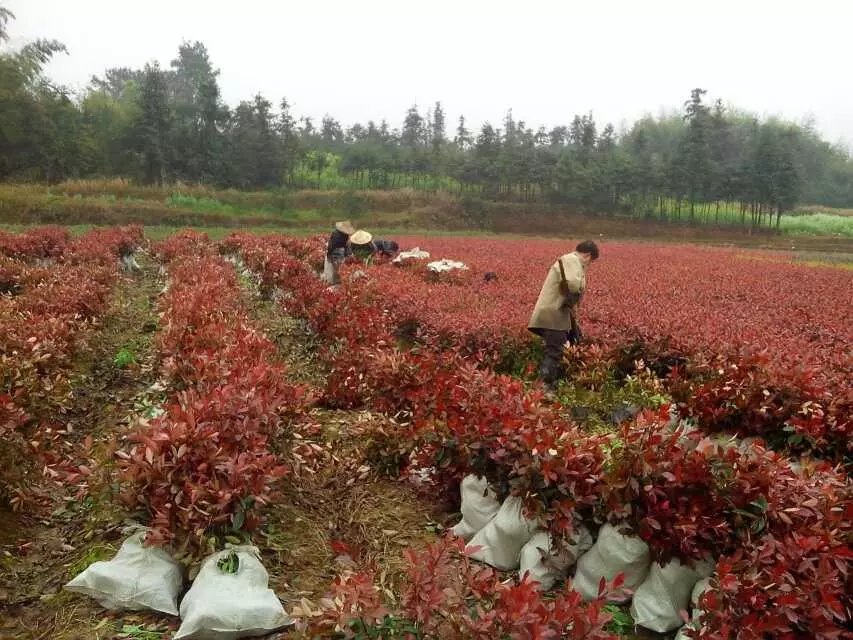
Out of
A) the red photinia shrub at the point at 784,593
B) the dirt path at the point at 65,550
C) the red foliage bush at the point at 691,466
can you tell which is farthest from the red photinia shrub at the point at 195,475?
the red photinia shrub at the point at 784,593

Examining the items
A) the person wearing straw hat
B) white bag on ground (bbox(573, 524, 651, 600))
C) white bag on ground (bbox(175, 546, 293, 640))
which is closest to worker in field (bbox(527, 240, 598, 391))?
white bag on ground (bbox(573, 524, 651, 600))

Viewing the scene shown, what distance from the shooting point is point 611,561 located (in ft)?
8.78

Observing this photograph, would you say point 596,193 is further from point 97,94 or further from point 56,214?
point 97,94

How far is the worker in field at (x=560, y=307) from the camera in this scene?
552 cm

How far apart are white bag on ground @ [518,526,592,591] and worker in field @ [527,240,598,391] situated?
10.0 ft

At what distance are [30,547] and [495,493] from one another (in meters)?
2.43

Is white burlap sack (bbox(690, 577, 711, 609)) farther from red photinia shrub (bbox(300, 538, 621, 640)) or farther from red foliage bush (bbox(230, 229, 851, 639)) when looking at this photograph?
red photinia shrub (bbox(300, 538, 621, 640))

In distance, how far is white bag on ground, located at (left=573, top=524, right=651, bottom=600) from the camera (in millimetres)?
2658

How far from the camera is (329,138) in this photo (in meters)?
62.2

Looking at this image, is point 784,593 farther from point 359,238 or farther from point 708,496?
point 359,238

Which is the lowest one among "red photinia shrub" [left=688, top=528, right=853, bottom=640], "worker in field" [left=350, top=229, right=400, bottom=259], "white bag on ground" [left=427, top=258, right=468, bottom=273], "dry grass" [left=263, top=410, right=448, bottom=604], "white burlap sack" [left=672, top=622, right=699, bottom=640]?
"dry grass" [left=263, top=410, right=448, bottom=604]

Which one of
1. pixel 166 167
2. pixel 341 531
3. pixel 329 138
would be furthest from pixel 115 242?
pixel 329 138

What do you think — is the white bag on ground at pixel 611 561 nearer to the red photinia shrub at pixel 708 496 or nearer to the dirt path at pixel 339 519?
the red photinia shrub at pixel 708 496

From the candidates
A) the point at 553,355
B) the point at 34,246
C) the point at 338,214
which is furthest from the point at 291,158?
the point at 553,355
